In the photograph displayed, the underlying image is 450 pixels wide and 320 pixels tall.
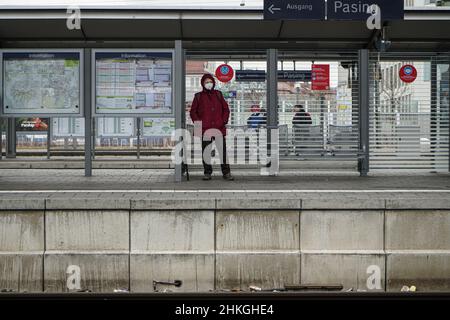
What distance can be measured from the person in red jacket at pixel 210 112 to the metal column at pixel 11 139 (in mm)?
9670

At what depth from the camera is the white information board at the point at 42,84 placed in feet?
40.6

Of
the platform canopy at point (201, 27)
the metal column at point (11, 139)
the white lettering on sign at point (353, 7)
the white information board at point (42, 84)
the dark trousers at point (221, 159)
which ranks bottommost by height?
the dark trousers at point (221, 159)

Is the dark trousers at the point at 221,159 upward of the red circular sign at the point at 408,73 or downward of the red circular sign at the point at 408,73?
downward

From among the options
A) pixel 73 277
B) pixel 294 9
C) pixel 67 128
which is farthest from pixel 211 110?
pixel 67 128

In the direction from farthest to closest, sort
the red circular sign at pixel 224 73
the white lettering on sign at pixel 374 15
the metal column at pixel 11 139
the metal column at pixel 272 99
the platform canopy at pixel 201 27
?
the metal column at pixel 11 139 → the red circular sign at pixel 224 73 → the metal column at pixel 272 99 → the platform canopy at pixel 201 27 → the white lettering on sign at pixel 374 15

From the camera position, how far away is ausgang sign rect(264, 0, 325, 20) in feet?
39.5

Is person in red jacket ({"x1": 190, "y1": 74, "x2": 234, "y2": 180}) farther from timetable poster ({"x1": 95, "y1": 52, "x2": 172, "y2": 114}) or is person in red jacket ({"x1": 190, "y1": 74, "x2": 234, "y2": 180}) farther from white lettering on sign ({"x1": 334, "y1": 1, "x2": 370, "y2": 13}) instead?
white lettering on sign ({"x1": 334, "y1": 1, "x2": 370, "y2": 13})

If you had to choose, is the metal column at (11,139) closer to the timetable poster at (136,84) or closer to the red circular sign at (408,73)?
the timetable poster at (136,84)

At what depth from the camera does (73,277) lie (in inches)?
339

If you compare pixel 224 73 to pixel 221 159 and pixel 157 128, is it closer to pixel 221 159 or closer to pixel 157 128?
pixel 221 159

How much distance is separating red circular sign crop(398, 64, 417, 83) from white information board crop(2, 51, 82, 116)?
522 centimetres

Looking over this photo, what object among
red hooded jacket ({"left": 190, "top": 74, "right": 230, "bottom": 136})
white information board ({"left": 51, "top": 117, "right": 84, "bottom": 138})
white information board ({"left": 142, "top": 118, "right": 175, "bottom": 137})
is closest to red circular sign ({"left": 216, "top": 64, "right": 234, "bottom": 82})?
red hooded jacket ({"left": 190, "top": 74, "right": 230, "bottom": 136})

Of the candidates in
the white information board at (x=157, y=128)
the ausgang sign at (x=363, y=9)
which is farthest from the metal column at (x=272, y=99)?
the white information board at (x=157, y=128)
